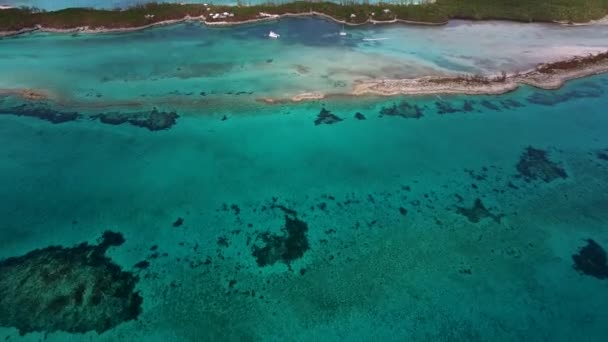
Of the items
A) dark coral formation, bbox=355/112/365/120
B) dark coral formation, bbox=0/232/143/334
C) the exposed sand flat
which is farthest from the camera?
the exposed sand flat

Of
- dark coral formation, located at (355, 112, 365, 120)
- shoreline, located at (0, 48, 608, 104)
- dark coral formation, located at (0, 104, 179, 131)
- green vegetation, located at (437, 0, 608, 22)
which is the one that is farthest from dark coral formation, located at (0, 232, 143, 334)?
green vegetation, located at (437, 0, 608, 22)

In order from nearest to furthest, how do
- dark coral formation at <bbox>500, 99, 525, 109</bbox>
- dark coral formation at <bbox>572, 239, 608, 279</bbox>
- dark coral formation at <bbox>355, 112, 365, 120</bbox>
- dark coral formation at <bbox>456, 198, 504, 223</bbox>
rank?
dark coral formation at <bbox>572, 239, 608, 279</bbox>, dark coral formation at <bbox>456, 198, 504, 223</bbox>, dark coral formation at <bbox>355, 112, 365, 120</bbox>, dark coral formation at <bbox>500, 99, 525, 109</bbox>

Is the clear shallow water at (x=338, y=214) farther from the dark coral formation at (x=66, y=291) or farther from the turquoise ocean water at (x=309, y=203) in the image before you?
the dark coral formation at (x=66, y=291)

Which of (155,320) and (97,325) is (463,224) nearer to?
(155,320)

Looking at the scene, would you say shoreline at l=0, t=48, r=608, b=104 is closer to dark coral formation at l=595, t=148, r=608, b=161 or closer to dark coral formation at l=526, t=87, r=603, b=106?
dark coral formation at l=526, t=87, r=603, b=106

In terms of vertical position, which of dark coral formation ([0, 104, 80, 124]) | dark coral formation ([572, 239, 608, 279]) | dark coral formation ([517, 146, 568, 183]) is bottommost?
dark coral formation ([572, 239, 608, 279])

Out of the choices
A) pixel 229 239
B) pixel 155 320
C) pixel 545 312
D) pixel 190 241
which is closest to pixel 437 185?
pixel 545 312

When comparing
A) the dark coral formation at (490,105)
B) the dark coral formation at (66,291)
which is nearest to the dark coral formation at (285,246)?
the dark coral formation at (66,291)
